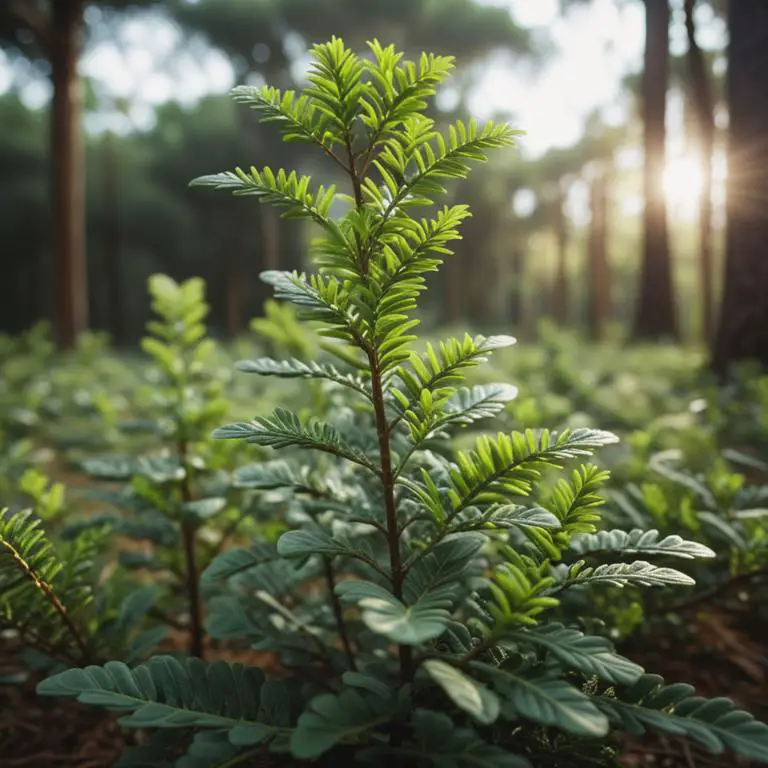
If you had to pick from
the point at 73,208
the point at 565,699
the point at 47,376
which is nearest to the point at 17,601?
the point at 565,699

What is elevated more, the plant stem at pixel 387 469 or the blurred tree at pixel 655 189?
the blurred tree at pixel 655 189

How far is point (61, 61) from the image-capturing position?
31.3 feet

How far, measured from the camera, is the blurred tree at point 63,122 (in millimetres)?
9422

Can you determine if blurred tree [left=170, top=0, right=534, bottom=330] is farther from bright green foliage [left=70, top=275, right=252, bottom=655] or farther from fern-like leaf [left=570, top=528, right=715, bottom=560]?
fern-like leaf [left=570, top=528, right=715, bottom=560]

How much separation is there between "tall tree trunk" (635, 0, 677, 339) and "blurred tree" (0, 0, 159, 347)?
774cm

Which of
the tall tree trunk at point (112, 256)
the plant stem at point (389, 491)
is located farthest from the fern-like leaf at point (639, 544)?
the tall tree trunk at point (112, 256)

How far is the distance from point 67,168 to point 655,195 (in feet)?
28.1

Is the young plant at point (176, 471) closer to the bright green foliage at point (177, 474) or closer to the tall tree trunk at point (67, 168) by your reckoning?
the bright green foliage at point (177, 474)

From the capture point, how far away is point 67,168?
9.88 meters

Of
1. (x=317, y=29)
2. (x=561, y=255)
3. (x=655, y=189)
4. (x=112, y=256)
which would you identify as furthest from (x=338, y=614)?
(x=561, y=255)

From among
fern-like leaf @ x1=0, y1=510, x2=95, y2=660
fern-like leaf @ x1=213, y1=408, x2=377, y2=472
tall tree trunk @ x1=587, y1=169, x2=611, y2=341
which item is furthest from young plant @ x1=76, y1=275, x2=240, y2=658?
tall tree trunk @ x1=587, y1=169, x2=611, y2=341

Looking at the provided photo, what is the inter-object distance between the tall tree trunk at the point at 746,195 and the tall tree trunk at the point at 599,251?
44.9 feet

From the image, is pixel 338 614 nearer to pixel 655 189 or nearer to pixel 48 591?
pixel 48 591

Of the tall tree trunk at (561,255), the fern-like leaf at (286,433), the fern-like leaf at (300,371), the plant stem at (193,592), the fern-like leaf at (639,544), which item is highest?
the tall tree trunk at (561,255)
